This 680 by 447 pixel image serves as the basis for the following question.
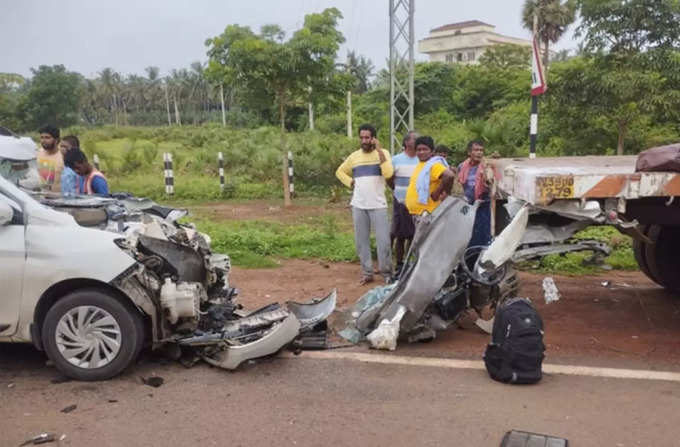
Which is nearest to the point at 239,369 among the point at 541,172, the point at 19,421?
the point at 19,421

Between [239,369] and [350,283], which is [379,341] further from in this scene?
[350,283]

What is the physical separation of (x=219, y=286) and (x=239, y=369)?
101 cm

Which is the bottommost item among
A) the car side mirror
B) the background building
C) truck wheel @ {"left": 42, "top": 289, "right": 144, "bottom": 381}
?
truck wheel @ {"left": 42, "top": 289, "right": 144, "bottom": 381}

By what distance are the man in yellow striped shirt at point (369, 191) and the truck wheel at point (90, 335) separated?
3349 mm

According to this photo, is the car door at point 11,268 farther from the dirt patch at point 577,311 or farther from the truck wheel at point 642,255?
the truck wheel at point 642,255

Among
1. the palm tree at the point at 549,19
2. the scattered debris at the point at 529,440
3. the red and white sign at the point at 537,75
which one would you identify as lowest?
the scattered debris at the point at 529,440

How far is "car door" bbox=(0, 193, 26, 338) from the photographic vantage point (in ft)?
14.1

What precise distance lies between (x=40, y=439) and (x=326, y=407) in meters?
1.69

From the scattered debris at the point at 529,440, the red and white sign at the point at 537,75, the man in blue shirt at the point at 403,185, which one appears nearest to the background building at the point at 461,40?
the red and white sign at the point at 537,75

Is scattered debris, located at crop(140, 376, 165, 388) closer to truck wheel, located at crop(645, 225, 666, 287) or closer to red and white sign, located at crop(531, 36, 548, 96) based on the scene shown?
truck wheel, located at crop(645, 225, 666, 287)

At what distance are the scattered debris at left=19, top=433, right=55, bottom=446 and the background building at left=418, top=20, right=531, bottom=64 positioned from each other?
84884 millimetres

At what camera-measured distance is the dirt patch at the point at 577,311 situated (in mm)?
5051

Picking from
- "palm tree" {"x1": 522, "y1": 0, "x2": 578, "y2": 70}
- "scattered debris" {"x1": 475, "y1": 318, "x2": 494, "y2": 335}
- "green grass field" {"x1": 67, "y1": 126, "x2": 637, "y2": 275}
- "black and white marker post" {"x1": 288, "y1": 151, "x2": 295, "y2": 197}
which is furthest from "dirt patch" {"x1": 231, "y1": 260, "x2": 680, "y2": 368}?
"palm tree" {"x1": 522, "y1": 0, "x2": 578, "y2": 70}

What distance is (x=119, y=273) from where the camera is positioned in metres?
4.33
